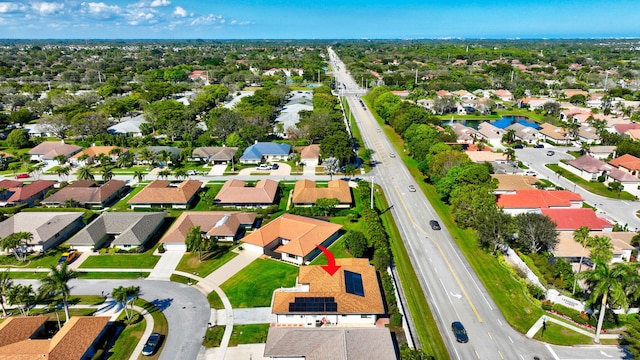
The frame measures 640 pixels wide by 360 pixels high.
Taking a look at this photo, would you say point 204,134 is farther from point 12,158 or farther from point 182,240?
point 182,240

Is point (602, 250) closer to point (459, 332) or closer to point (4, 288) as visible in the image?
point (459, 332)

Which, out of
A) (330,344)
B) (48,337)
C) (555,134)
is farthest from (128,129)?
(555,134)

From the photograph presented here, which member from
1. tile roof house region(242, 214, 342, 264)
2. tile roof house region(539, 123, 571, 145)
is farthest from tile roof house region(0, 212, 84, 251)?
tile roof house region(539, 123, 571, 145)

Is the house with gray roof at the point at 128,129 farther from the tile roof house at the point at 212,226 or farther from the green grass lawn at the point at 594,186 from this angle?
the green grass lawn at the point at 594,186

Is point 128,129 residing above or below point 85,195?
above

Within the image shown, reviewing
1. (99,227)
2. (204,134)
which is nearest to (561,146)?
(204,134)

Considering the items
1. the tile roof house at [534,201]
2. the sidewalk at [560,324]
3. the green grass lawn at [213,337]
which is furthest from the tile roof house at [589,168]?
the green grass lawn at [213,337]

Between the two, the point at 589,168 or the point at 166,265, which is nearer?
the point at 166,265

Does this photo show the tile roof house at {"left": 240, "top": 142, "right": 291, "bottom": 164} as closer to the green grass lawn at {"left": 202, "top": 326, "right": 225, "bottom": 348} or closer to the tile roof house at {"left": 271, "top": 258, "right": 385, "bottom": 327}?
the tile roof house at {"left": 271, "top": 258, "right": 385, "bottom": 327}
